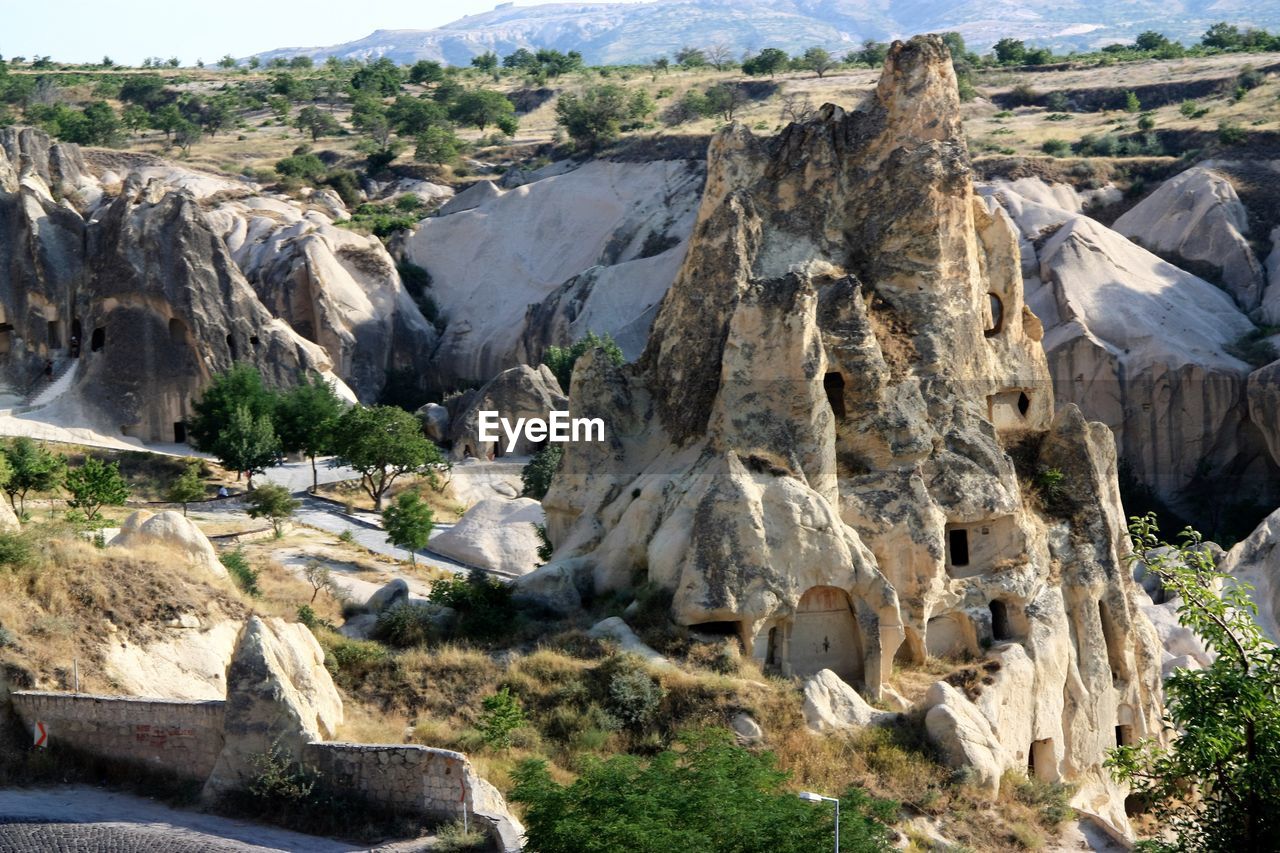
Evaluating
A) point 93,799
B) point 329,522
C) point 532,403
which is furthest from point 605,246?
point 93,799

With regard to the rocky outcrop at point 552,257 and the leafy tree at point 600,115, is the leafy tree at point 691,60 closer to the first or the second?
the leafy tree at point 600,115

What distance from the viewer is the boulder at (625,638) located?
82.6ft

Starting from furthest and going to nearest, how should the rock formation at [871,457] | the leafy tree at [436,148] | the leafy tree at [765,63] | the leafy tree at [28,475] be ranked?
1. the leafy tree at [765,63]
2. the leafy tree at [436,148]
3. the leafy tree at [28,475]
4. the rock formation at [871,457]

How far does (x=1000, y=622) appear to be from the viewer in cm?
2894

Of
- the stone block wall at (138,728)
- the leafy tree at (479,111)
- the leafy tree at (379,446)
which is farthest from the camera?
the leafy tree at (479,111)

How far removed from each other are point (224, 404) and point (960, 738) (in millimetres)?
32849

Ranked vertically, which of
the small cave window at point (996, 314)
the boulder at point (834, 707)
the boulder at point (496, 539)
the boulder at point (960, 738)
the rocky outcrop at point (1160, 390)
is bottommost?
the rocky outcrop at point (1160, 390)

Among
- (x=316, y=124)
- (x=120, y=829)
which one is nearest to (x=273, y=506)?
(x=120, y=829)

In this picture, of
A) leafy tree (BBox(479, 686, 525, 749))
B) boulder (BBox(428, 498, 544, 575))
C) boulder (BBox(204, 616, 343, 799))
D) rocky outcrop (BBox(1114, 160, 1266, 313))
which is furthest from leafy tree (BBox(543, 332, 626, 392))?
boulder (BBox(204, 616, 343, 799))

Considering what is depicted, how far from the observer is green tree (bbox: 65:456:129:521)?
39219 millimetres

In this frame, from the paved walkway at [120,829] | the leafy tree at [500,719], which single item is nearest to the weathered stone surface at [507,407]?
the leafy tree at [500,719]

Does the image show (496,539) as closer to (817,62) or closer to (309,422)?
(309,422)

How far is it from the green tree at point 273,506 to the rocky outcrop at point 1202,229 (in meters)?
41.1

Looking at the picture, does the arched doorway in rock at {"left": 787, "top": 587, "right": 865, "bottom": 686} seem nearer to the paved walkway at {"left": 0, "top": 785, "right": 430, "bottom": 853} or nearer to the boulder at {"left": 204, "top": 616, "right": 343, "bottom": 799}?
the boulder at {"left": 204, "top": 616, "right": 343, "bottom": 799}
